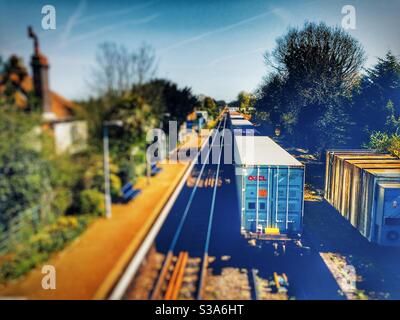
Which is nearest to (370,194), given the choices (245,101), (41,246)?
(245,101)

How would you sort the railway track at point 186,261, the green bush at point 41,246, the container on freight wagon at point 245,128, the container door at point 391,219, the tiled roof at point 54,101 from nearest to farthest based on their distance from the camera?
the green bush at point 41,246 < the tiled roof at point 54,101 < the railway track at point 186,261 < the container door at point 391,219 < the container on freight wagon at point 245,128

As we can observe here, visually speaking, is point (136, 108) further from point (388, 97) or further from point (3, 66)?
point (388, 97)

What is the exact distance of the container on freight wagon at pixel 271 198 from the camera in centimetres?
1008

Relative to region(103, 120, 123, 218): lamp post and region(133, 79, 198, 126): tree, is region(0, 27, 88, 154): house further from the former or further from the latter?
region(133, 79, 198, 126): tree

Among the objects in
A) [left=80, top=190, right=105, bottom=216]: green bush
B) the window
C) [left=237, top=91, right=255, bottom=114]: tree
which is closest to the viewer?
[left=80, top=190, right=105, bottom=216]: green bush

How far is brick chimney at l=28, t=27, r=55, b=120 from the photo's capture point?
6914 millimetres

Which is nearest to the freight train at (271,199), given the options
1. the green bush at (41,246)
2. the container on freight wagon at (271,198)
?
the container on freight wagon at (271,198)

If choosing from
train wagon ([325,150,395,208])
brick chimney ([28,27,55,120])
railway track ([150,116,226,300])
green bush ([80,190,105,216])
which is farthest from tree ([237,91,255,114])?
brick chimney ([28,27,55,120])

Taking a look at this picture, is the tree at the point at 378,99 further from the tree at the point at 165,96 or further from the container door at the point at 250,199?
the container door at the point at 250,199

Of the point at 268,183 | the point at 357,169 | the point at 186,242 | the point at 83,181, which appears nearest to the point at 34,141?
the point at 83,181

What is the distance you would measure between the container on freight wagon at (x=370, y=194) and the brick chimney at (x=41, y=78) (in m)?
9.49

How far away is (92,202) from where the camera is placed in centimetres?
785
